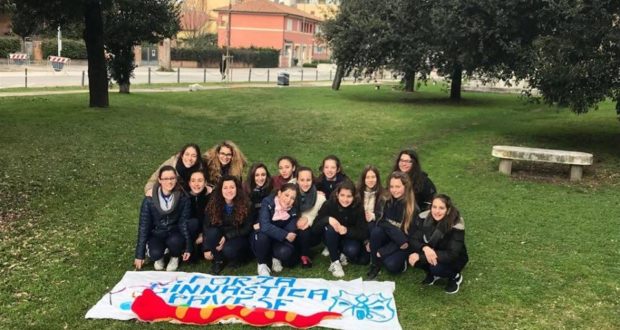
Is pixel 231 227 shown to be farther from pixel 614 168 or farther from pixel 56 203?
pixel 614 168

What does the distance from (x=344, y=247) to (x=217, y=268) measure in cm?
129

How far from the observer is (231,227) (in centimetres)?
608

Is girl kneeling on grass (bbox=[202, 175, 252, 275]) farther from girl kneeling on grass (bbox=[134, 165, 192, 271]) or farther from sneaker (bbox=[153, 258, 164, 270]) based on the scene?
sneaker (bbox=[153, 258, 164, 270])

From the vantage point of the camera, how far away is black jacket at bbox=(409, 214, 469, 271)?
5.53 meters

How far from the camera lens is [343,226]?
6.14 meters

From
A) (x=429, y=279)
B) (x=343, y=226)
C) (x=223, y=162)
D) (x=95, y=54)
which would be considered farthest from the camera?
(x=95, y=54)

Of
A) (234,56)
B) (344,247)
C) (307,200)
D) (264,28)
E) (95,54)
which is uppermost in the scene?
(264,28)

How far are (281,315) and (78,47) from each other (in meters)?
51.0

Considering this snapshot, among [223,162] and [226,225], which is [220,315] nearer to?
[226,225]

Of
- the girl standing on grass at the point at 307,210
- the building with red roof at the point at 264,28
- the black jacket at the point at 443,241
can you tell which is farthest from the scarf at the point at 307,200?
the building with red roof at the point at 264,28

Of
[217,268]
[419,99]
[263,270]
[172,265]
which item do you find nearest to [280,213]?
[263,270]

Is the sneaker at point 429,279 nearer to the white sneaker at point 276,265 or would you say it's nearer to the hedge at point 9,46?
the white sneaker at point 276,265

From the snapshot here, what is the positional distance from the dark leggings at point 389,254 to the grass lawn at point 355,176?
146 mm

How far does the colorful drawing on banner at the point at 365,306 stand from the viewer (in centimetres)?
500
